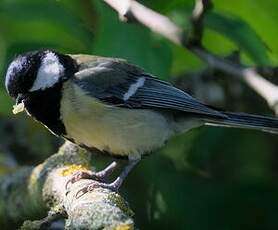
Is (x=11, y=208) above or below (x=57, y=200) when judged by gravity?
below

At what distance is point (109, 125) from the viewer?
8.70 feet

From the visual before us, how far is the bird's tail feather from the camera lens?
266 cm

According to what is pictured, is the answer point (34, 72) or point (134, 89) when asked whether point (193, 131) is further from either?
point (34, 72)

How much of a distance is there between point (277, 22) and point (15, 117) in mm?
1053

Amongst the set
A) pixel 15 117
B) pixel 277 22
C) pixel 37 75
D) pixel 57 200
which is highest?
pixel 277 22

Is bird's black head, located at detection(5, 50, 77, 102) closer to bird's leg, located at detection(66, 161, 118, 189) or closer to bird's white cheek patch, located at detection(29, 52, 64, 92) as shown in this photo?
bird's white cheek patch, located at detection(29, 52, 64, 92)

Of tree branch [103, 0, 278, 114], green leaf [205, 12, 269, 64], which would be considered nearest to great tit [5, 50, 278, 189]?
green leaf [205, 12, 269, 64]

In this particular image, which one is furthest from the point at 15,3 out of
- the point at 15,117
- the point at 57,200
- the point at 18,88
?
the point at 57,200

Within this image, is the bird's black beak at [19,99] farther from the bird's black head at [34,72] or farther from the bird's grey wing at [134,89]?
the bird's grey wing at [134,89]

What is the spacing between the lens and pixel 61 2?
2824mm

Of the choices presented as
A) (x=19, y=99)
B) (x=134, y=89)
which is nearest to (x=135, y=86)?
(x=134, y=89)

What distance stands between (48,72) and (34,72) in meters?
0.06

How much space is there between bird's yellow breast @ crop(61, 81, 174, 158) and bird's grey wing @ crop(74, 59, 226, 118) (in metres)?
0.04

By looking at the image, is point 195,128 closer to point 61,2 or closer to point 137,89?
point 137,89
